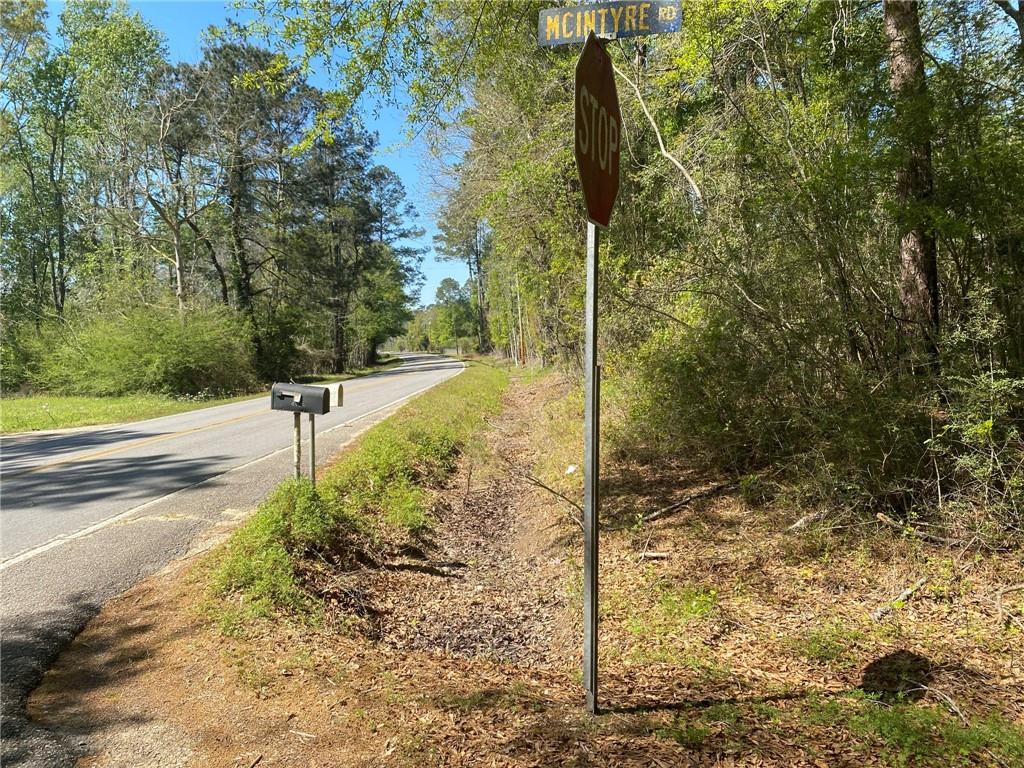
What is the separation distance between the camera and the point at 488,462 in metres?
9.75

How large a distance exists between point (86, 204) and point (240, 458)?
83.9 feet

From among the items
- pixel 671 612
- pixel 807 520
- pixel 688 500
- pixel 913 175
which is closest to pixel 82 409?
pixel 688 500

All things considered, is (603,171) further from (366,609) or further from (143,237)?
(143,237)

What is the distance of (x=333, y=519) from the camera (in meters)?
5.05

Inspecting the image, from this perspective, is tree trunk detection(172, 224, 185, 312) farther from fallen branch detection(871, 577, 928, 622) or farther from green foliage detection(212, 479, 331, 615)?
fallen branch detection(871, 577, 928, 622)

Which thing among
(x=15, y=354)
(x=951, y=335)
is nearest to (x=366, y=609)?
(x=951, y=335)

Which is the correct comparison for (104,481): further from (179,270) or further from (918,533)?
(179,270)

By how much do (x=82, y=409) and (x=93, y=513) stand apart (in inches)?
521

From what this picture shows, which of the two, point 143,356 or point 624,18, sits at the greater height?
point 624,18

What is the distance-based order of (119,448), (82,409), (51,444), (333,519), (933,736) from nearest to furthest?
(933,736)
(333,519)
(119,448)
(51,444)
(82,409)

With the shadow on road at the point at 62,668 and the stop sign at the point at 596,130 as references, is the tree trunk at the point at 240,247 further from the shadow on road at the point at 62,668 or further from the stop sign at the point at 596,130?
the stop sign at the point at 596,130

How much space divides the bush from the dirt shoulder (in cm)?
1914

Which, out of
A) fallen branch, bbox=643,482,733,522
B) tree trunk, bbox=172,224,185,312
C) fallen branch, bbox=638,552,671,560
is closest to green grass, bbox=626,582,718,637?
fallen branch, bbox=638,552,671,560

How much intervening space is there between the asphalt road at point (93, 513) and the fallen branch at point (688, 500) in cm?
416
